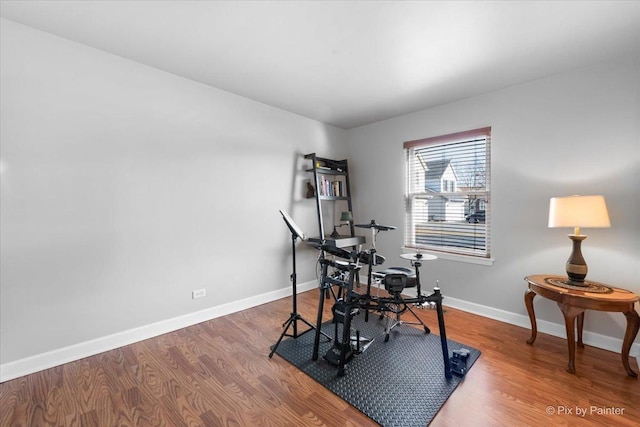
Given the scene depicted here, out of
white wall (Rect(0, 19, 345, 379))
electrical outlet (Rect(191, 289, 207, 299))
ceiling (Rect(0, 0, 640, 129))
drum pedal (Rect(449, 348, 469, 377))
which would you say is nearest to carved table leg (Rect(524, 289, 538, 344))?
drum pedal (Rect(449, 348, 469, 377))

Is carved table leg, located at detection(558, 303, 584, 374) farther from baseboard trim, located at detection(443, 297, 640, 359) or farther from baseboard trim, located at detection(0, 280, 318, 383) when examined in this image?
baseboard trim, located at detection(0, 280, 318, 383)

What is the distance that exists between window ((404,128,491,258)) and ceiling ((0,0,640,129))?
2.22ft

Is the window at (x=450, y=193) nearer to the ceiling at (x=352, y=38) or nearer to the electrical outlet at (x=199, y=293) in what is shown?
the ceiling at (x=352, y=38)

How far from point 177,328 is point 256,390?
1.34 metres

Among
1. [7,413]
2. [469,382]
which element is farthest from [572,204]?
[7,413]

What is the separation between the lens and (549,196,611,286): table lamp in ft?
6.68

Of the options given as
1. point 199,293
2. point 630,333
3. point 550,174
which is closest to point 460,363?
point 630,333

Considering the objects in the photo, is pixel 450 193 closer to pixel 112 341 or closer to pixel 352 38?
pixel 352 38

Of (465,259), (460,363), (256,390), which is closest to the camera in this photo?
(256,390)

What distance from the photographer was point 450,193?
10.9ft

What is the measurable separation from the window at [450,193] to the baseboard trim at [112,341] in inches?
91.3

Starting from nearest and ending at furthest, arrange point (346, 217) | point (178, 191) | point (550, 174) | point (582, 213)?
point (582, 213)
point (550, 174)
point (178, 191)
point (346, 217)

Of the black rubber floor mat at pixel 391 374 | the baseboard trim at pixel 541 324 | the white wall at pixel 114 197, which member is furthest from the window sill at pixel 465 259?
the white wall at pixel 114 197

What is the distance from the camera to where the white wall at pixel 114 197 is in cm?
194
